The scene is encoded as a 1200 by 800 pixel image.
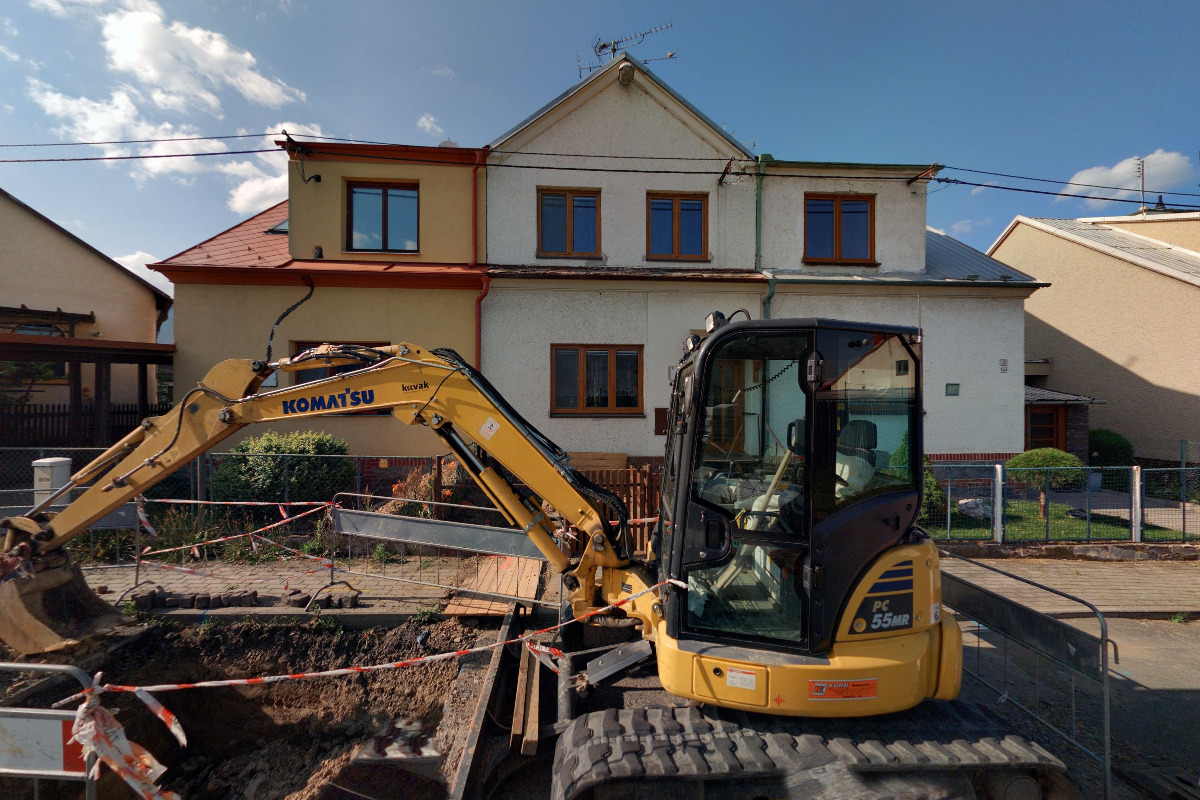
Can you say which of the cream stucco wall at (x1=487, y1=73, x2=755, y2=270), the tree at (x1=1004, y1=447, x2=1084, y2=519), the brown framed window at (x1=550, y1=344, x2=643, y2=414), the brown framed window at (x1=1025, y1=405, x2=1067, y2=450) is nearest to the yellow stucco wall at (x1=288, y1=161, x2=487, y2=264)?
the cream stucco wall at (x1=487, y1=73, x2=755, y2=270)

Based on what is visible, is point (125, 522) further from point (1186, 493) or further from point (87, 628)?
point (1186, 493)

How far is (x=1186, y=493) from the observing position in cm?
841

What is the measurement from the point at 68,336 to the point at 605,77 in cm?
1486

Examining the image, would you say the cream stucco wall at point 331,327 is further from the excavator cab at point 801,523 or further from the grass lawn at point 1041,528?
the grass lawn at point 1041,528

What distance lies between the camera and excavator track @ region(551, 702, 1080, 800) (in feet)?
7.47

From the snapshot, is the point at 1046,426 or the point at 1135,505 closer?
the point at 1135,505

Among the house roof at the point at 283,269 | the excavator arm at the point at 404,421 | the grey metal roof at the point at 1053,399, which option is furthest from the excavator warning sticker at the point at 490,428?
the grey metal roof at the point at 1053,399

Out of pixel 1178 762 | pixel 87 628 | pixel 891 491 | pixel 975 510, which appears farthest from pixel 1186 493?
pixel 87 628

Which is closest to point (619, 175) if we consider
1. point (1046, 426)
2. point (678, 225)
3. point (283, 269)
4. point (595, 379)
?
point (678, 225)

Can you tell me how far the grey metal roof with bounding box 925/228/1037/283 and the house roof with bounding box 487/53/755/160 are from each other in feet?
16.2

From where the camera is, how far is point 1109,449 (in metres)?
12.8

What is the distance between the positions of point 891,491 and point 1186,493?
10138 millimetres

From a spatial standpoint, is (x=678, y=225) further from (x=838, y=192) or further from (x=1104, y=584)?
(x=1104, y=584)

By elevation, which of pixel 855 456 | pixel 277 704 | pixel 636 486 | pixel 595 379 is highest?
pixel 595 379
